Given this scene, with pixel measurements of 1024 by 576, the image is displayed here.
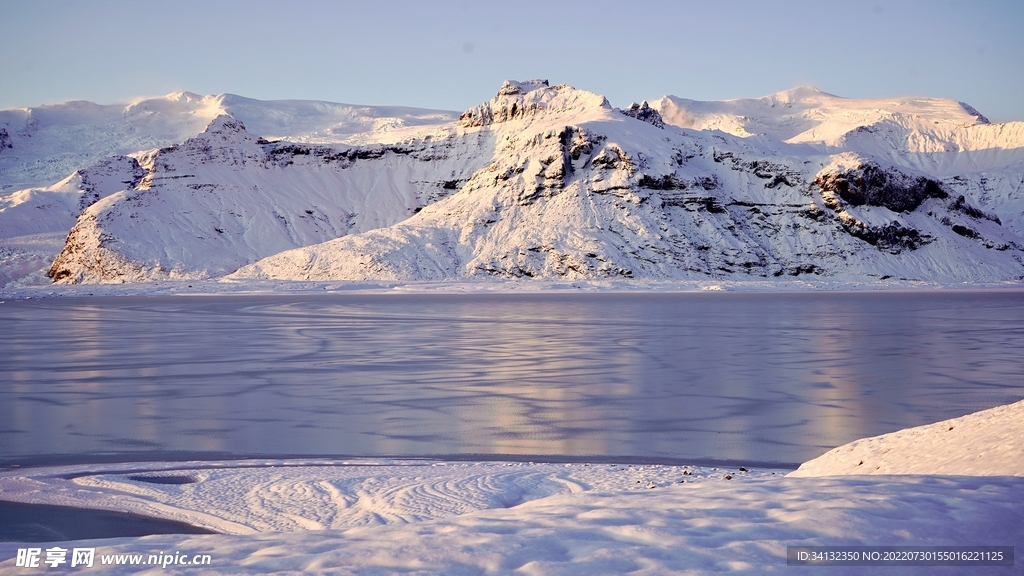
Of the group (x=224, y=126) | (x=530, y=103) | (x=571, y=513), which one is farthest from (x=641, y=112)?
(x=571, y=513)

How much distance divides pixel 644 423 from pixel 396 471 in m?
4.12

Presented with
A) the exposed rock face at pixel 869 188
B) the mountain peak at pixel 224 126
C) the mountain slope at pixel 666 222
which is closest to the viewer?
the mountain slope at pixel 666 222

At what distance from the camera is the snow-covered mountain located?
97.1 m

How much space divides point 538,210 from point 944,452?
96.3 metres

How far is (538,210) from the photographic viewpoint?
342 ft

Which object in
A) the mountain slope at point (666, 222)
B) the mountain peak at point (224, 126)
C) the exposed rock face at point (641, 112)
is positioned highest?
the exposed rock face at point (641, 112)

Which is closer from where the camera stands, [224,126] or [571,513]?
[571,513]

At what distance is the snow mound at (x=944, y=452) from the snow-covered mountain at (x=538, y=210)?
82.5 m

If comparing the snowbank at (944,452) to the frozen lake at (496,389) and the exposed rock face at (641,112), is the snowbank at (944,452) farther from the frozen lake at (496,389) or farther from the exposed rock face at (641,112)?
the exposed rock face at (641,112)

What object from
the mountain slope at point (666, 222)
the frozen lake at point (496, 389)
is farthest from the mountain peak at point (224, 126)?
the frozen lake at point (496, 389)

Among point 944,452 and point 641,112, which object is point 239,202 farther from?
point 944,452

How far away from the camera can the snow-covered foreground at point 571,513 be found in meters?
4.89

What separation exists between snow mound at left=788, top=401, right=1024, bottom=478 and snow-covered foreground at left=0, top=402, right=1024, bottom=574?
30 mm

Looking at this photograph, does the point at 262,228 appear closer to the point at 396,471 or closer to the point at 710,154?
the point at 710,154
